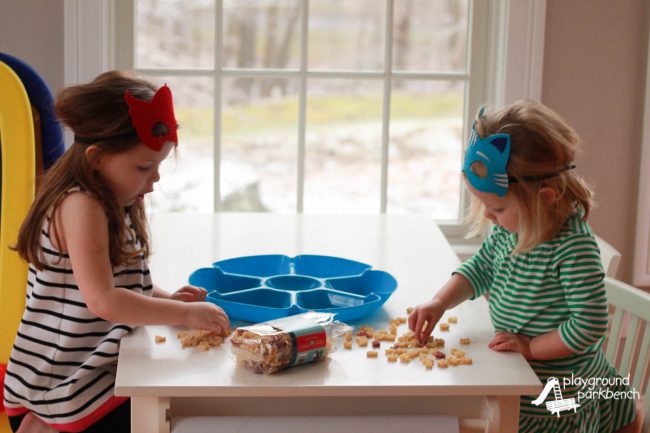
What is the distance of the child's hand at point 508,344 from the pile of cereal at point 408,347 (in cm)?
5

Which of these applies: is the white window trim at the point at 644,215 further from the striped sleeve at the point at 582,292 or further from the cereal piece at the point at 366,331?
the cereal piece at the point at 366,331

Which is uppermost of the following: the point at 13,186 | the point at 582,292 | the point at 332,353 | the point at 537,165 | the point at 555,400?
the point at 537,165

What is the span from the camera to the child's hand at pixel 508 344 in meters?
1.46

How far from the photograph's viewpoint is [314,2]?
3033mm

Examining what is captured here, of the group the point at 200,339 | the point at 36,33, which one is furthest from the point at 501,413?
the point at 36,33

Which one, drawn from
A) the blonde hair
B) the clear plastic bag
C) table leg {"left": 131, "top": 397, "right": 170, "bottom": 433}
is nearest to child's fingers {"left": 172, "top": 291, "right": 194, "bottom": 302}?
the clear plastic bag

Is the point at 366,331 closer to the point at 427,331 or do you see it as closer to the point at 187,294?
the point at 427,331

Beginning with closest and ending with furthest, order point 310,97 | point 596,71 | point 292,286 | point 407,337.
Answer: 1. point 407,337
2. point 292,286
3. point 596,71
4. point 310,97

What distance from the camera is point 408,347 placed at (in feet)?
4.82

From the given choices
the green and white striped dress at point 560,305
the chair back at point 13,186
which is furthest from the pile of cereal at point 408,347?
the chair back at point 13,186

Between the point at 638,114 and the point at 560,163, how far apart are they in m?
1.68

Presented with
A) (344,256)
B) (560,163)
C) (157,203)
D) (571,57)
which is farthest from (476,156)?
(157,203)

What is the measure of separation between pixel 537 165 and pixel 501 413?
0.43 meters
